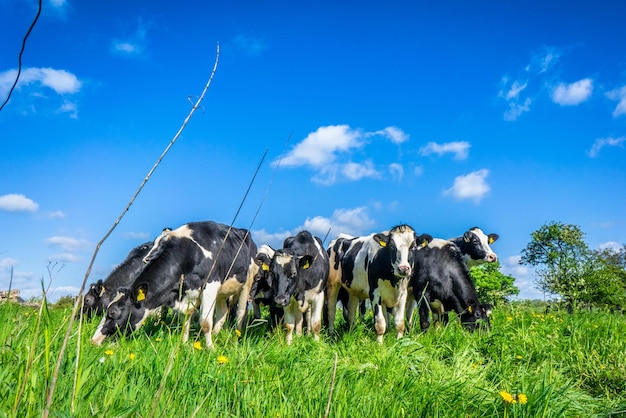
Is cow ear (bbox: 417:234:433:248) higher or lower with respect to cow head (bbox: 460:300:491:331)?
higher

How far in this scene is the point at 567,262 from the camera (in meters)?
41.7

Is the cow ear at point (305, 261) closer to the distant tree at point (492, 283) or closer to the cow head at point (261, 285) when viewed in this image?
the cow head at point (261, 285)

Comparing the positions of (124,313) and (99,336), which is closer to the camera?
(99,336)

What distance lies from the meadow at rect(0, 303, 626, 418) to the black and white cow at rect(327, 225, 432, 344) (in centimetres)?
172

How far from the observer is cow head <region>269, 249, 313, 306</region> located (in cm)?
969

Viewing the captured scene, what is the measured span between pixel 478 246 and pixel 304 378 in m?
12.7

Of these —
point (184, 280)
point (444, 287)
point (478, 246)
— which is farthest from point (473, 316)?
point (478, 246)

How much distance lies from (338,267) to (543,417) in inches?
331

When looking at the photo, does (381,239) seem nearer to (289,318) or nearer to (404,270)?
(404,270)

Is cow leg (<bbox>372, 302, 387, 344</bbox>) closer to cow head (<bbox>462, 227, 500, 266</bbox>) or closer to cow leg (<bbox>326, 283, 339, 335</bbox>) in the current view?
cow leg (<bbox>326, 283, 339, 335</bbox>)

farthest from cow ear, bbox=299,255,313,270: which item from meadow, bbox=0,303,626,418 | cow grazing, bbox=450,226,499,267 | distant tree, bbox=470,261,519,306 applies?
distant tree, bbox=470,261,519,306

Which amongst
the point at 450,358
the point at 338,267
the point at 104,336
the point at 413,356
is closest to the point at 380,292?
the point at 338,267

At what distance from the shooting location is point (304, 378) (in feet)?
15.0

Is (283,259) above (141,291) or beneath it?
above
